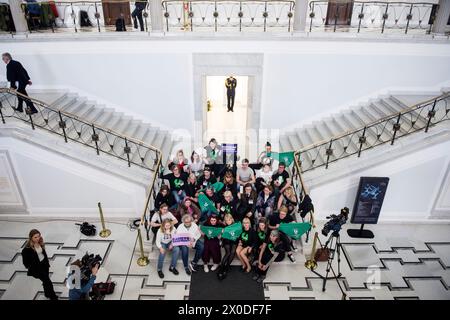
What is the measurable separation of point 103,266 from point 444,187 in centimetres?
788

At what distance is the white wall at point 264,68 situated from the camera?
10.0 meters

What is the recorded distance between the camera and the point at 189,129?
11.2 m

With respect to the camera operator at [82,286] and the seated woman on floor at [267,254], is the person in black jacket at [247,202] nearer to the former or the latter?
the seated woman on floor at [267,254]

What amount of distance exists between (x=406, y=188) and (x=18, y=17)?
1094 centimetres

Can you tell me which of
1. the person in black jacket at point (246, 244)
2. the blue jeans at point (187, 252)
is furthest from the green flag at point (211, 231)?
the person in black jacket at point (246, 244)

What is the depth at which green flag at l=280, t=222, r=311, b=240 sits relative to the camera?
702 centimetres

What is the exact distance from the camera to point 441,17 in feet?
32.7

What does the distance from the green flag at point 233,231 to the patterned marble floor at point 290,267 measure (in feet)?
3.79

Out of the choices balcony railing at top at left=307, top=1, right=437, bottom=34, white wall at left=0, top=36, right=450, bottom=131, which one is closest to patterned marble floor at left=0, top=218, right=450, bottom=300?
white wall at left=0, top=36, right=450, bottom=131

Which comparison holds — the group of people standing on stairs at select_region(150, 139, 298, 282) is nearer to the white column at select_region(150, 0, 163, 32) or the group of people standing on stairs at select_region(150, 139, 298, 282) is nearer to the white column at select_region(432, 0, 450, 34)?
the white column at select_region(150, 0, 163, 32)

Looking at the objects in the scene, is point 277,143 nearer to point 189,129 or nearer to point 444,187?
point 189,129

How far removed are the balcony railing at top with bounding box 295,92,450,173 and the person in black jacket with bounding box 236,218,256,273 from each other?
8.79 feet
